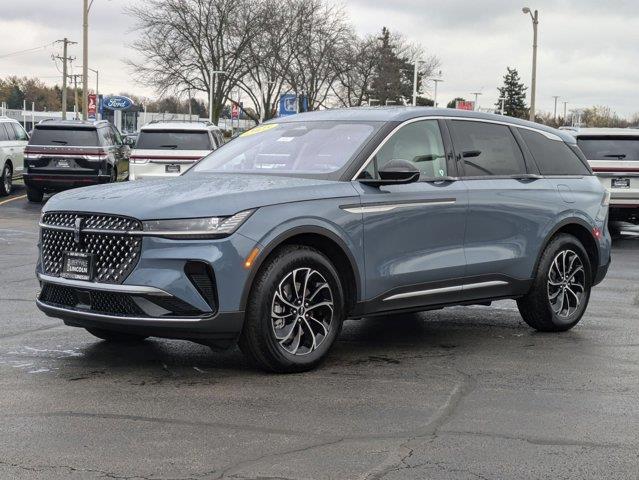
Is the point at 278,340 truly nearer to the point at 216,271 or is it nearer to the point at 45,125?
the point at 216,271

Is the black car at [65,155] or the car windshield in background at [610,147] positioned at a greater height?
the car windshield in background at [610,147]

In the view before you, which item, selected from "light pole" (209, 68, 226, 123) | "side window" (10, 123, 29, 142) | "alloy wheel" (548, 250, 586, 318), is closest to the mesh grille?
"alloy wheel" (548, 250, 586, 318)

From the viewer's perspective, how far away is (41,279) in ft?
21.5

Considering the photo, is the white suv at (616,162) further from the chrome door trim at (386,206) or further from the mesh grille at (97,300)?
the mesh grille at (97,300)

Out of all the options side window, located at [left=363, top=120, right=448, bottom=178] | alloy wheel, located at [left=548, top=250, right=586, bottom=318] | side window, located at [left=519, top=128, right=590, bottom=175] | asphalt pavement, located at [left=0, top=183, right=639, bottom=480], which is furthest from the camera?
side window, located at [left=519, top=128, right=590, bottom=175]

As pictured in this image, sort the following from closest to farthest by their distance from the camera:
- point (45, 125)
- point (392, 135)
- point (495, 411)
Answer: point (495, 411) < point (392, 135) < point (45, 125)

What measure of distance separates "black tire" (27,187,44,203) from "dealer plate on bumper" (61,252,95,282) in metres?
17.2

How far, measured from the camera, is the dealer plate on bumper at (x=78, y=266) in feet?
20.2

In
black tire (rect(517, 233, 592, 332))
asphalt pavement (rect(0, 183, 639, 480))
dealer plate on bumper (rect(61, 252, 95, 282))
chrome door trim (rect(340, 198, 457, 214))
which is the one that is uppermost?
chrome door trim (rect(340, 198, 457, 214))

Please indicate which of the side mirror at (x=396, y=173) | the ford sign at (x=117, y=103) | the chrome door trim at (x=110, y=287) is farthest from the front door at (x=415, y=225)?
the ford sign at (x=117, y=103)

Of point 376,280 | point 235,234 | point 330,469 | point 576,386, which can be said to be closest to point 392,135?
point 376,280

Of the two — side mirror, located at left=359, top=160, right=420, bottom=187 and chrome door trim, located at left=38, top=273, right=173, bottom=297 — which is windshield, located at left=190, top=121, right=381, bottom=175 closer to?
side mirror, located at left=359, top=160, right=420, bottom=187

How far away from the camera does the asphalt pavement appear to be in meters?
4.51

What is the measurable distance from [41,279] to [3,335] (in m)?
1.19
